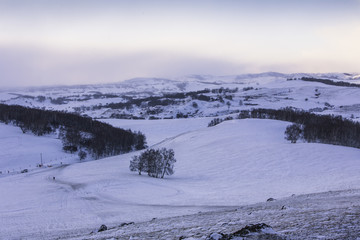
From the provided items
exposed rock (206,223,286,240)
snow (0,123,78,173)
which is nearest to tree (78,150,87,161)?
snow (0,123,78,173)

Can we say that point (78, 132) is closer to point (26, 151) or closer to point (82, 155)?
point (82, 155)

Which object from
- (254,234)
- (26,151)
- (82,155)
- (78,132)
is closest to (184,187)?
(254,234)

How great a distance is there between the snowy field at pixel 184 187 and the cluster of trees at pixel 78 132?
130ft

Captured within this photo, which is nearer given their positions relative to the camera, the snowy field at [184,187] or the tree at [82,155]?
the snowy field at [184,187]

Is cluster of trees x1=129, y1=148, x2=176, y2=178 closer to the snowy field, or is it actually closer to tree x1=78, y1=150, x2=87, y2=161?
the snowy field

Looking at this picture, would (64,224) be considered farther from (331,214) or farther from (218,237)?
(331,214)

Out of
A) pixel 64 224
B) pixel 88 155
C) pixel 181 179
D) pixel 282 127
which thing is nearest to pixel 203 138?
pixel 282 127

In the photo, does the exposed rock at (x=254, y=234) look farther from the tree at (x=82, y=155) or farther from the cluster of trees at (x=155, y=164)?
the tree at (x=82, y=155)

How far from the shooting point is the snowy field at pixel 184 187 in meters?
30.3

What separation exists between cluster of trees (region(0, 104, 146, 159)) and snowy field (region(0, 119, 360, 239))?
39.6 metres

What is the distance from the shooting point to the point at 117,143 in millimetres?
138125

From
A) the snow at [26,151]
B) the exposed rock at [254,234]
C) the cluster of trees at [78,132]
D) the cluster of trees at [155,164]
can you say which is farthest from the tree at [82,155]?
the exposed rock at [254,234]

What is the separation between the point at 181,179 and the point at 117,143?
81.7m

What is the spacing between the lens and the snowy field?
30.3 meters
